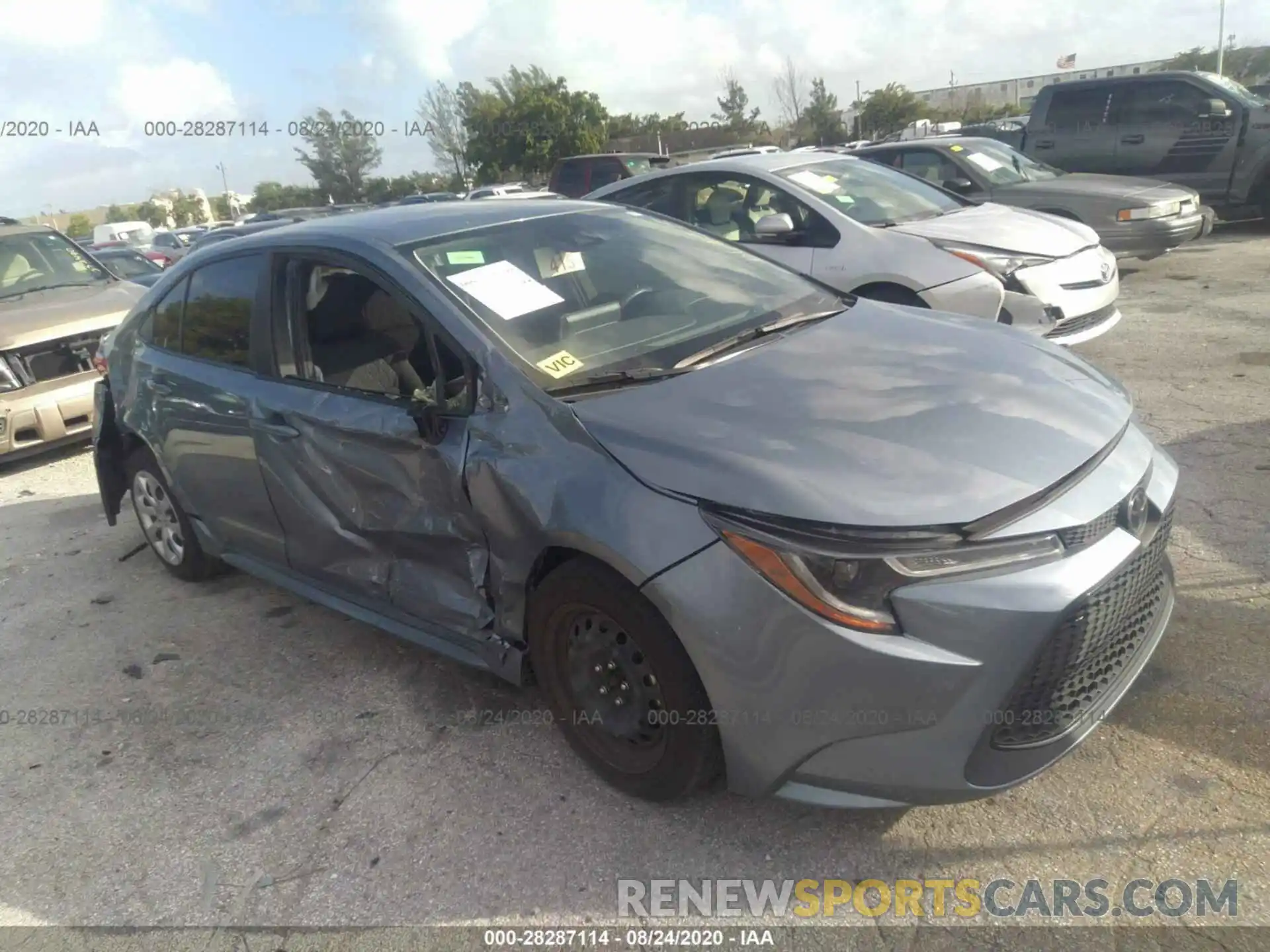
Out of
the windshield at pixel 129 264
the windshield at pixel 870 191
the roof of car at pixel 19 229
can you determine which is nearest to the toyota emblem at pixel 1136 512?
the windshield at pixel 870 191

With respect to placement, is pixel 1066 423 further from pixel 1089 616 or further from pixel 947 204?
pixel 947 204

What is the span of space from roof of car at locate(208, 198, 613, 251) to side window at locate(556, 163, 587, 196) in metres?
12.8

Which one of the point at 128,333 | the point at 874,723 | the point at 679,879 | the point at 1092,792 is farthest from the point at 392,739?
the point at 128,333

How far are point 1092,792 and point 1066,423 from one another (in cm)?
103

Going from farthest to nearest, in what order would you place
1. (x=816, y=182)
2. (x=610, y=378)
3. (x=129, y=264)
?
1. (x=129, y=264)
2. (x=816, y=182)
3. (x=610, y=378)

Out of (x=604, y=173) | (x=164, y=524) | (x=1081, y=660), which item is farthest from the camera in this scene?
(x=604, y=173)

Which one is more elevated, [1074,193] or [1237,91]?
[1237,91]

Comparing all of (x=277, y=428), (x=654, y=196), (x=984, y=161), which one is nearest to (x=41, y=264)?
(x=654, y=196)

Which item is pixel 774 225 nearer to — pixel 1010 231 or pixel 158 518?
pixel 1010 231

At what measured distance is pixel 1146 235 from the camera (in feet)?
30.1

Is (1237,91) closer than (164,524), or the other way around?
(164,524)

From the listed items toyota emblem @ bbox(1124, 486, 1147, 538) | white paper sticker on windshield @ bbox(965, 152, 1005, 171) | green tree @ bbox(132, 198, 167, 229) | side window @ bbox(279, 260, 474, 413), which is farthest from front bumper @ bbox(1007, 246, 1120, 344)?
green tree @ bbox(132, 198, 167, 229)

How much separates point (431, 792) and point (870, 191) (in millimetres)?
5551

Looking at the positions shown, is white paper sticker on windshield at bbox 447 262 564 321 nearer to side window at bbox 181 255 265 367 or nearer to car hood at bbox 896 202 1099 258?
side window at bbox 181 255 265 367
